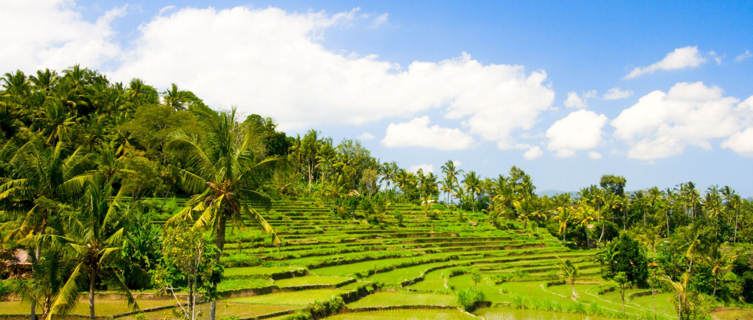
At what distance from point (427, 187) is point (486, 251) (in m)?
34.9

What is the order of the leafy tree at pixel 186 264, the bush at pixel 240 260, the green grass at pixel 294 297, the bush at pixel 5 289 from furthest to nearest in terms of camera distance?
the bush at pixel 240 260 → the green grass at pixel 294 297 → the bush at pixel 5 289 → the leafy tree at pixel 186 264

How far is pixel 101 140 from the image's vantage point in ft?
127

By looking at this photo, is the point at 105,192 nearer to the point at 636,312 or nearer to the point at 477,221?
the point at 636,312

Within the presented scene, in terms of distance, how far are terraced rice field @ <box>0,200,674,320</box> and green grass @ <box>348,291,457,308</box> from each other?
47 mm

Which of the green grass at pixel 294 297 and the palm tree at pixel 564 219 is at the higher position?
the palm tree at pixel 564 219

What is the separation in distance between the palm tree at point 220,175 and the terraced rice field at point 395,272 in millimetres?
3537

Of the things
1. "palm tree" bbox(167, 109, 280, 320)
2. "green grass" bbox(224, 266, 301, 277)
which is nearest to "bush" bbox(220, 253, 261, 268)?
"green grass" bbox(224, 266, 301, 277)

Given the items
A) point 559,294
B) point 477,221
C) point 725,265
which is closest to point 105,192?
point 559,294

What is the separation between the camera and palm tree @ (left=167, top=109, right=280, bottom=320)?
54.2 ft

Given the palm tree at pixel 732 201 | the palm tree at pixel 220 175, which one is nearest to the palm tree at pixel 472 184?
the palm tree at pixel 732 201

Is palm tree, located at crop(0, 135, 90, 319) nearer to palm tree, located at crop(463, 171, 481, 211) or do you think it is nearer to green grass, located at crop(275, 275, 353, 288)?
green grass, located at crop(275, 275, 353, 288)

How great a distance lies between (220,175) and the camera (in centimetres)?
1658

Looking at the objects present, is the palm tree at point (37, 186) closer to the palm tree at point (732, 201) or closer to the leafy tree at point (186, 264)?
the leafy tree at point (186, 264)

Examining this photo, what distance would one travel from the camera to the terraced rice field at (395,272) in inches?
761
